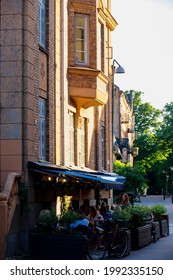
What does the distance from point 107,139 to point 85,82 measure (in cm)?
721

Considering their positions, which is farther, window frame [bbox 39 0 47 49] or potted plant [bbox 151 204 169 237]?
potted plant [bbox 151 204 169 237]

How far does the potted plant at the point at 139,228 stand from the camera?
22375 mm

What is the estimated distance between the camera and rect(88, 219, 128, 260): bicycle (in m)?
18.6

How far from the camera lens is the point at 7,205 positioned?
1819cm

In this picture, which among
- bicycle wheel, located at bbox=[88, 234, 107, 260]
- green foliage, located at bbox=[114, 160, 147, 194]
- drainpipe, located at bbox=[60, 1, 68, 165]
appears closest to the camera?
bicycle wheel, located at bbox=[88, 234, 107, 260]

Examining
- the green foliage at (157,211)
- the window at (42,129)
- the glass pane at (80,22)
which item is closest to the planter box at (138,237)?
the window at (42,129)

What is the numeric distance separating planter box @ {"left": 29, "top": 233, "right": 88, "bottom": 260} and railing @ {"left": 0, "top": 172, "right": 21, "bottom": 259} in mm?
756

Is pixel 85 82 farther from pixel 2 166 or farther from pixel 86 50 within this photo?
pixel 2 166

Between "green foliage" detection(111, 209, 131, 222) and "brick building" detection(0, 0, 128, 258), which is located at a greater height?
"brick building" detection(0, 0, 128, 258)

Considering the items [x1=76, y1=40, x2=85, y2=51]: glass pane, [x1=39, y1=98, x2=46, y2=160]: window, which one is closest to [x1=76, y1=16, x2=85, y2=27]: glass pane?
[x1=76, y1=40, x2=85, y2=51]: glass pane

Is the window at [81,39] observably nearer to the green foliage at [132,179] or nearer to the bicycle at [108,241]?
the bicycle at [108,241]

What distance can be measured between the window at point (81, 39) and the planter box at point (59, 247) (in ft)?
33.4

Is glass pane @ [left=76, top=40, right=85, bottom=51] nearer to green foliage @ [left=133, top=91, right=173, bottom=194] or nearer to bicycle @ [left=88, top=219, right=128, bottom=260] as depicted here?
bicycle @ [left=88, top=219, right=128, bottom=260]

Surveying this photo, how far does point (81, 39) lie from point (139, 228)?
7791 millimetres
